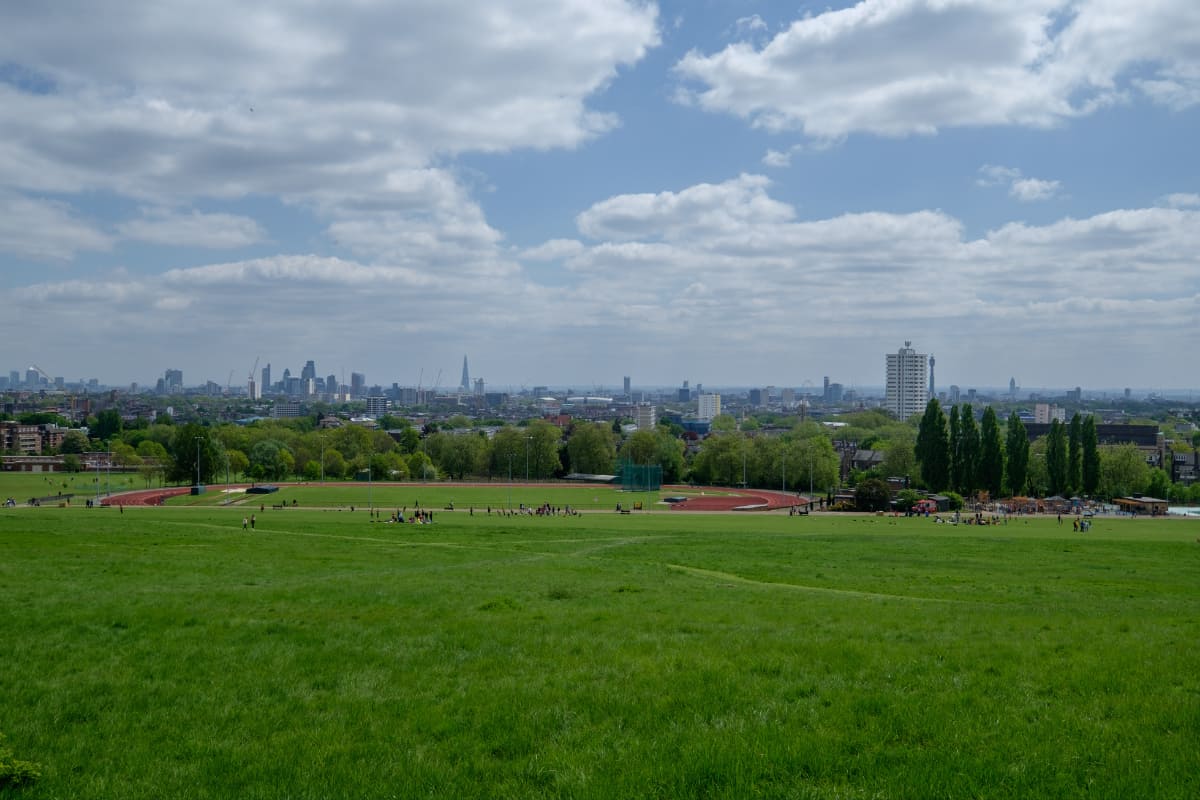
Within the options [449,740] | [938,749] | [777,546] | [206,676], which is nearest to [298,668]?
[206,676]

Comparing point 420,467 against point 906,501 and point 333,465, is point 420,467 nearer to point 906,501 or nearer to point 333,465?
point 333,465

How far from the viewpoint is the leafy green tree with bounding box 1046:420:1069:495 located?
103812 mm

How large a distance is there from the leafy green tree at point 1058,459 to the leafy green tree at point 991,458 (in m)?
6.35

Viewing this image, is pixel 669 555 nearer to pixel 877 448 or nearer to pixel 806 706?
pixel 806 706

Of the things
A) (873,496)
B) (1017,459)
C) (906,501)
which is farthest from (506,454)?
(1017,459)

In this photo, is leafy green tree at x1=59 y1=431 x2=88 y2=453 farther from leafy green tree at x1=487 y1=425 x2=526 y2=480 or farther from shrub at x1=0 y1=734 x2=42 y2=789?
shrub at x1=0 y1=734 x2=42 y2=789

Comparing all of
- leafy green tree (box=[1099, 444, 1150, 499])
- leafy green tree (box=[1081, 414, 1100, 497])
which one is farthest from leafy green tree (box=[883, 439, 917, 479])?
leafy green tree (box=[1081, 414, 1100, 497])

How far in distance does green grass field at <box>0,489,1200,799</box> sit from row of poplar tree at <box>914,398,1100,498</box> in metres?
81.9

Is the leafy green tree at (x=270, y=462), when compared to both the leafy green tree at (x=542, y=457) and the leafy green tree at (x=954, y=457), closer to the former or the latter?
the leafy green tree at (x=542, y=457)

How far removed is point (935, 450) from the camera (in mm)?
106000

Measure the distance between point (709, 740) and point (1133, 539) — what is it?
51752 mm

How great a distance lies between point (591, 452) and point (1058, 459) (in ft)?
229

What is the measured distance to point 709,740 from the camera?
384 inches

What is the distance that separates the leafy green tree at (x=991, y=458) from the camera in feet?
337
